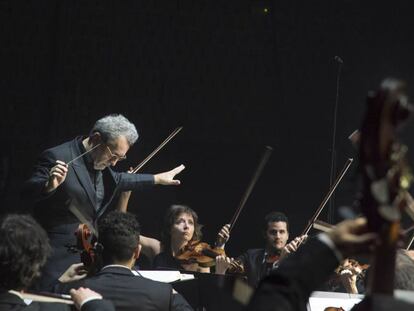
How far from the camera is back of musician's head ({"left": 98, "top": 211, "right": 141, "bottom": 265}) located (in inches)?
108

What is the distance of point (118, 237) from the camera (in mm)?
2775

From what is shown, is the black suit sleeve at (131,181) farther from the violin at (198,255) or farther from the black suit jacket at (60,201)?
the violin at (198,255)

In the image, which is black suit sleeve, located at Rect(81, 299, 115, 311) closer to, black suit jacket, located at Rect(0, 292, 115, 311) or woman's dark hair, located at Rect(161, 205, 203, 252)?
black suit jacket, located at Rect(0, 292, 115, 311)

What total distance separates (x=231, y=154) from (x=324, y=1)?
1.29m

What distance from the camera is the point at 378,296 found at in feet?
3.31

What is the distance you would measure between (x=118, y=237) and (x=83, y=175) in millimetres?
1130

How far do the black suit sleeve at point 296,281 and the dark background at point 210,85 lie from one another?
408cm

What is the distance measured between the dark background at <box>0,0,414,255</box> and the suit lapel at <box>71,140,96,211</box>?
112 cm

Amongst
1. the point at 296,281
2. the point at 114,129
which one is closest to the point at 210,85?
the point at 114,129

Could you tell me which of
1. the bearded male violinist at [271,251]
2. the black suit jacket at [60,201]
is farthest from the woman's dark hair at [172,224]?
the black suit jacket at [60,201]

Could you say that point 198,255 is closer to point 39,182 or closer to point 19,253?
point 39,182

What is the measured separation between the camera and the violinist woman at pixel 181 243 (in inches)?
164

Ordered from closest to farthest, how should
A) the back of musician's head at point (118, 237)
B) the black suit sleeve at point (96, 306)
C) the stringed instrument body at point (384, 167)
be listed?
the stringed instrument body at point (384, 167) → the black suit sleeve at point (96, 306) → the back of musician's head at point (118, 237)

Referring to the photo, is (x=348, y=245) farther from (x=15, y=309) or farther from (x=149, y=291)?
(x=149, y=291)
